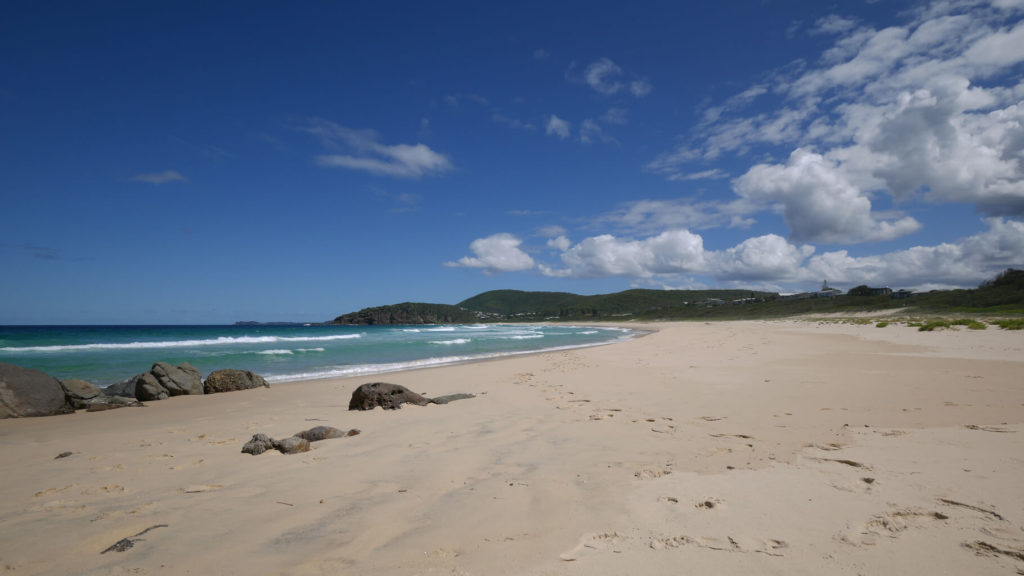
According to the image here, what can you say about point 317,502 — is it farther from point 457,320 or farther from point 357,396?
point 457,320

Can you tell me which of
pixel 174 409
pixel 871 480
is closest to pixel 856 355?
pixel 871 480

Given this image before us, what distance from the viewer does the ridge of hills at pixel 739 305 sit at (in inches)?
1930

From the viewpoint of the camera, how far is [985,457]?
13.3 ft

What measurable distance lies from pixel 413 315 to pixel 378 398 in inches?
6197

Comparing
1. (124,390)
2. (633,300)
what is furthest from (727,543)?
(633,300)

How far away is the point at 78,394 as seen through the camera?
32.3 feet

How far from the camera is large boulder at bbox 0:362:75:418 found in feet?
28.8

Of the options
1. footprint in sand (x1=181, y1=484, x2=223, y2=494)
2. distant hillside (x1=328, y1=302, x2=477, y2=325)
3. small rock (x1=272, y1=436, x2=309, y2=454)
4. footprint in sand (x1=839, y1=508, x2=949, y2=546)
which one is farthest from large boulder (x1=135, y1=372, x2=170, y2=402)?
distant hillside (x1=328, y1=302, x2=477, y2=325)

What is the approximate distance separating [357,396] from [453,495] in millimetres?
5019

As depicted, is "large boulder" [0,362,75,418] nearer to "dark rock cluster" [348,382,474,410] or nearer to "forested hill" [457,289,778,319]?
"dark rock cluster" [348,382,474,410]

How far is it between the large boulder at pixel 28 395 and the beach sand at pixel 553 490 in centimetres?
165

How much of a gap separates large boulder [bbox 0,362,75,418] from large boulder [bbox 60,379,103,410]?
0.36 ft

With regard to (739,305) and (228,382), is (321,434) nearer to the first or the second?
(228,382)

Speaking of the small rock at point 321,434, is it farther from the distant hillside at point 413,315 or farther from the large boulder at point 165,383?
the distant hillside at point 413,315
